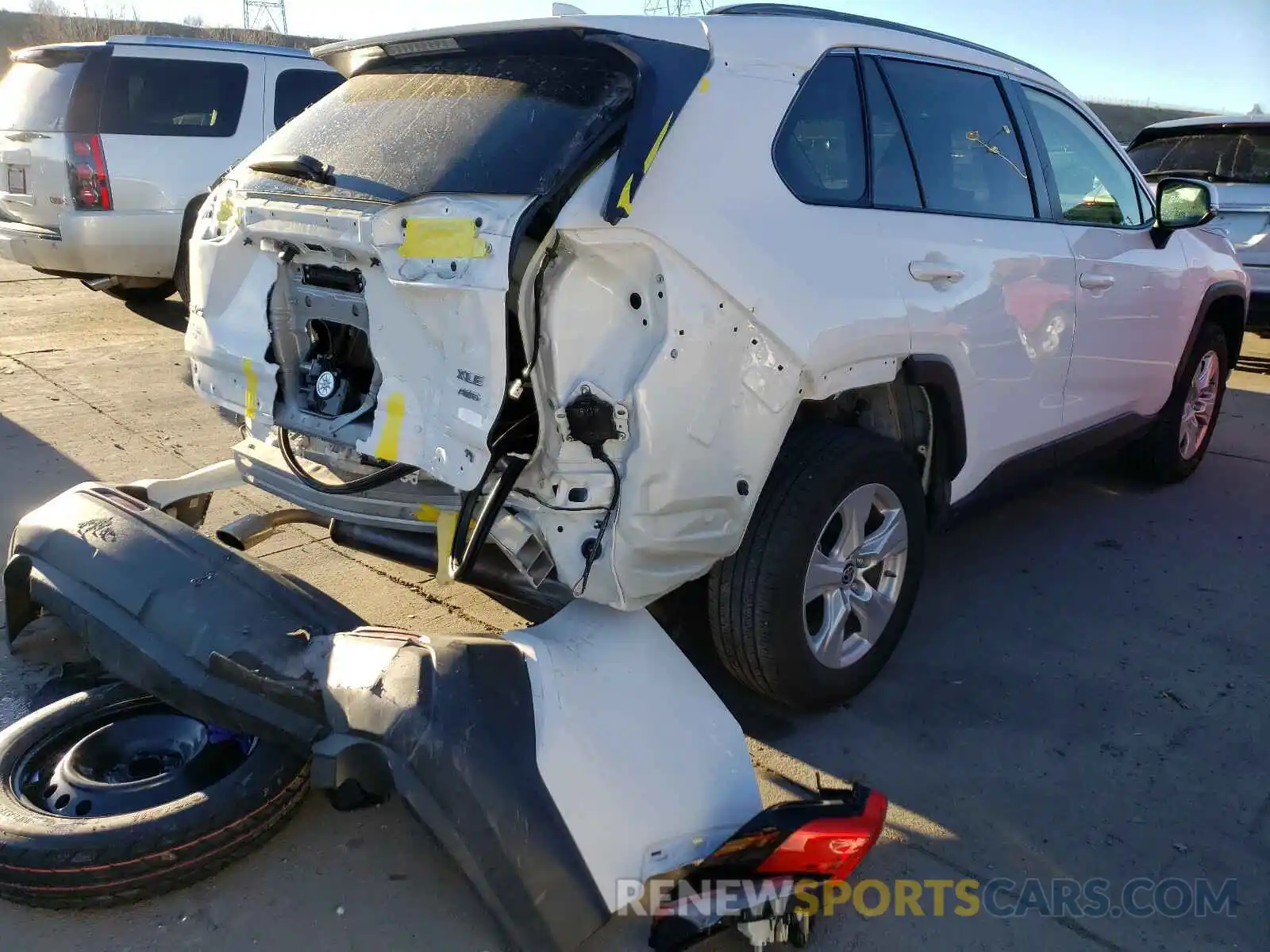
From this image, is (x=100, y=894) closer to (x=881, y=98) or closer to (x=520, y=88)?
(x=520, y=88)

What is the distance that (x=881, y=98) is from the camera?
330 centimetres

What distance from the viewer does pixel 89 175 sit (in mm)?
7516

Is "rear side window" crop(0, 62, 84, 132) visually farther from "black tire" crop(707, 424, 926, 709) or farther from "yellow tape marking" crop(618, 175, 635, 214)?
"black tire" crop(707, 424, 926, 709)

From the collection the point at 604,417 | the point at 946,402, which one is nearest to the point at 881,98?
the point at 946,402

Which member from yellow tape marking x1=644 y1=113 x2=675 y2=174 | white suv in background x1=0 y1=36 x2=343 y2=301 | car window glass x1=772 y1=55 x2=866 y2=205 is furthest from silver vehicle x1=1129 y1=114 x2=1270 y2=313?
white suv in background x1=0 y1=36 x2=343 y2=301

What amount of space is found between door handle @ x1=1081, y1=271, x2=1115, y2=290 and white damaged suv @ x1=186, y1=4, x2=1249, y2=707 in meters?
0.16

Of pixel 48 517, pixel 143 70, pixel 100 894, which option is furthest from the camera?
pixel 143 70

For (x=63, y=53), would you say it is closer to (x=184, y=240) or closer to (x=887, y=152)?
(x=184, y=240)

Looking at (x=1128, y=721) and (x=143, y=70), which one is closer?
(x=1128, y=721)

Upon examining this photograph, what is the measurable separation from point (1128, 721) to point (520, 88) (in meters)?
2.72

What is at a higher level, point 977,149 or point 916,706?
point 977,149

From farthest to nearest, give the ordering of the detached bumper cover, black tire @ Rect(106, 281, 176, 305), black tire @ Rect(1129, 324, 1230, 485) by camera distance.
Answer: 1. black tire @ Rect(106, 281, 176, 305)
2. black tire @ Rect(1129, 324, 1230, 485)
3. the detached bumper cover

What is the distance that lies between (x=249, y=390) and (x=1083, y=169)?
135 inches

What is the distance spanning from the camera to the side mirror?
462 cm
